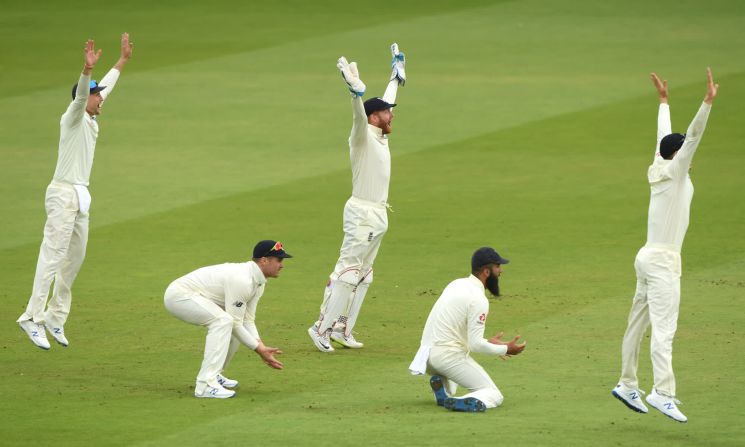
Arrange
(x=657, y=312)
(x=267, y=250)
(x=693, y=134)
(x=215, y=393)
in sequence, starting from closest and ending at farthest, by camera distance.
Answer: (x=693, y=134), (x=657, y=312), (x=215, y=393), (x=267, y=250)

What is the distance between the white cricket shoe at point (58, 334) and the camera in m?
14.3

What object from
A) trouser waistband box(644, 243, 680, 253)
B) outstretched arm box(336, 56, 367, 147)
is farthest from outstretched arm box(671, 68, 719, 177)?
outstretched arm box(336, 56, 367, 147)

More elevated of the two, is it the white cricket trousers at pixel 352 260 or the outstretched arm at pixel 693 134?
the outstretched arm at pixel 693 134

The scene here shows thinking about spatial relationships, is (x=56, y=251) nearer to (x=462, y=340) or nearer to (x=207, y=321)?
(x=207, y=321)

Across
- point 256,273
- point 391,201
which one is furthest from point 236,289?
point 391,201

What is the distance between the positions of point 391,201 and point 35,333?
896cm

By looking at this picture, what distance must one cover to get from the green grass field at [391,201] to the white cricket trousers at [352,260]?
1.51ft

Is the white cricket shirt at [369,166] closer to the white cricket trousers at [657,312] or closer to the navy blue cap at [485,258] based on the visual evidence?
the navy blue cap at [485,258]

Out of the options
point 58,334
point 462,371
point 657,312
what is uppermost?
point 657,312

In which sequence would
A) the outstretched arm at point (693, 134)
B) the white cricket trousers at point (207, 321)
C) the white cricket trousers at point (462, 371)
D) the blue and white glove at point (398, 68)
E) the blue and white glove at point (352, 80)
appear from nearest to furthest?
the outstretched arm at point (693, 134) → the white cricket trousers at point (462, 371) → the white cricket trousers at point (207, 321) → the blue and white glove at point (352, 80) → the blue and white glove at point (398, 68)

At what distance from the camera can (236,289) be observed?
12.7 meters

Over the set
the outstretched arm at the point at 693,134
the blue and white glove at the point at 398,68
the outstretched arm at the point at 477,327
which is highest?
the blue and white glove at the point at 398,68

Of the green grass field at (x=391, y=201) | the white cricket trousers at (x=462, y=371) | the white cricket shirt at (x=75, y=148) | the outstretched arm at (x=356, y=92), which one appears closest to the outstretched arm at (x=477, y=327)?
the white cricket trousers at (x=462, y=371)

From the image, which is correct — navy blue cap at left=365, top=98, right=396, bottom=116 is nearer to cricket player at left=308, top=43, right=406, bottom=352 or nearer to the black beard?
cricket player at left=308, top=43, right=406, bottom=352
